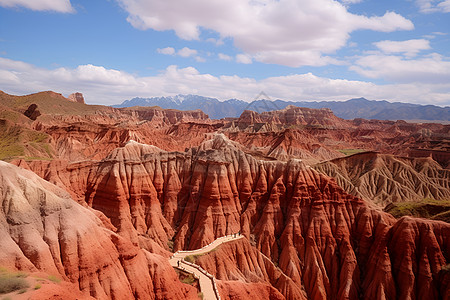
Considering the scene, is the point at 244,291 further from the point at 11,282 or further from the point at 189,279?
the point at 11,282

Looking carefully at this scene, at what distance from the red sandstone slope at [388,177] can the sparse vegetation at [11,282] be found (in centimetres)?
8830

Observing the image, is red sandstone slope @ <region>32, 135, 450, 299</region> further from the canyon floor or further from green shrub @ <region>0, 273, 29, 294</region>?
green shrub @ <region>0, 273, 29, 294</region>

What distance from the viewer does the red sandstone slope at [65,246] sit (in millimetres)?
19594

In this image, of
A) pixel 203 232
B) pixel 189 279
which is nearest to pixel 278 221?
pixel 203 232

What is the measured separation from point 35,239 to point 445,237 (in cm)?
4617

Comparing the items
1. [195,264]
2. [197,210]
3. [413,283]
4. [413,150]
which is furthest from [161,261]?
[413,150]

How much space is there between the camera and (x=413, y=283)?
126ft

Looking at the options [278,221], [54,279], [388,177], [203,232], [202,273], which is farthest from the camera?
[388,177]

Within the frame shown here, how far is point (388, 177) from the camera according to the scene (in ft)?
326

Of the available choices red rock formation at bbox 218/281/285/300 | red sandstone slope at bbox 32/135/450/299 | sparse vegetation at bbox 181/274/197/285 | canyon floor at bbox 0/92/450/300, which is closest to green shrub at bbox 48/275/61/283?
canyon floor at bbox 0/92/450/300

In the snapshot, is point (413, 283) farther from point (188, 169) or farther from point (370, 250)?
point (188, 169)

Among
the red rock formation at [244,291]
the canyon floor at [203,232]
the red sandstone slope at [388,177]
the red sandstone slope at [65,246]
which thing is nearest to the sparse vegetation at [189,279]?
the canyon floor at [203,232]

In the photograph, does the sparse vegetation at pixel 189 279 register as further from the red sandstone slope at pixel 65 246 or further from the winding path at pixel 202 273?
the red sandstone slope at pixel 65 246

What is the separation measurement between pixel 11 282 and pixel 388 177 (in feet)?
348
